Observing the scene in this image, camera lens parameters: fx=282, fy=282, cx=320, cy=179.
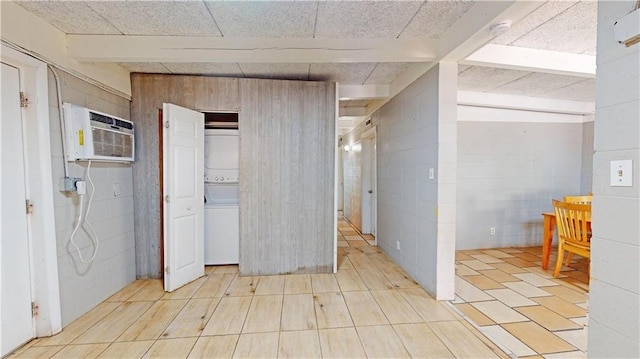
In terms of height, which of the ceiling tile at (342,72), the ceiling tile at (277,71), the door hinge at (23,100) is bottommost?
the door hinge at (23,100)

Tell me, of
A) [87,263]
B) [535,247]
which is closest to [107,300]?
[87,263]

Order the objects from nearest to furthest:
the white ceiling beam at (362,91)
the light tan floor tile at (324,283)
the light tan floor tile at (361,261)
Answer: the light tan floor tile at (324,283)
the light tan floor tile at (361,261)
the white ceiling beam at (362,91)

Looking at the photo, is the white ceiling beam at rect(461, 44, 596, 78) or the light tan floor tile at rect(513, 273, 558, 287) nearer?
the white ceiling beam at rect(461, 44, 596, 78)

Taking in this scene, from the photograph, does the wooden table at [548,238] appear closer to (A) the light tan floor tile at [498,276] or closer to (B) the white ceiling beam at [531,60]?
(A) the light tan floor tile at [498,276]

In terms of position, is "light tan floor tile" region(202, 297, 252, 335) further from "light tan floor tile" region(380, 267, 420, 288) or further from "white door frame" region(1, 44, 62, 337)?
"light tan floor tile" region(380, 267, 420, 288)

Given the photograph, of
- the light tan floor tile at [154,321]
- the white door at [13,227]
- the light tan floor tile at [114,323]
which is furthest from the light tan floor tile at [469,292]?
the white door at [13,227]

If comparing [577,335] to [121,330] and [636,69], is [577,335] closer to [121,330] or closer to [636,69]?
[636,69]

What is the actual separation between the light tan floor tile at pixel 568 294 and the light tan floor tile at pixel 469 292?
0.74 m

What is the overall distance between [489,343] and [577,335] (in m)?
0.76

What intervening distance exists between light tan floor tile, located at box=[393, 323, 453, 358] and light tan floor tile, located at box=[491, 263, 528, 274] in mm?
1988

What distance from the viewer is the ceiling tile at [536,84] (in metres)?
3.55

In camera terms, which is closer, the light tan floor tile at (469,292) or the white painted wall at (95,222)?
the white painted wall at (95,222)

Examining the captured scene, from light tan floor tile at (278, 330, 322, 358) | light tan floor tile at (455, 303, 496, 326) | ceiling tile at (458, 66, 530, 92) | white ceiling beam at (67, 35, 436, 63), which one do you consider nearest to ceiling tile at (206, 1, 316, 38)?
white ceiling beam at (67, 35, 436, 63)

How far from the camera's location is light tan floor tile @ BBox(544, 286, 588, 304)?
2812 millimetres
